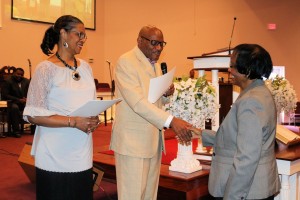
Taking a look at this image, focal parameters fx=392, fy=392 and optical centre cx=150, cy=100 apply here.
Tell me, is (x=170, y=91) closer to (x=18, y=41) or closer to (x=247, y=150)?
(x=247, y=150)

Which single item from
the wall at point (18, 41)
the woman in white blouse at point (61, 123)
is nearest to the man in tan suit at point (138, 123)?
the woman in white blouse at point (61, 123)

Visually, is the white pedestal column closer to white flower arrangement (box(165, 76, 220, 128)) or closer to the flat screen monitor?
white flower arrangement (box(165, 76, 220, 128))

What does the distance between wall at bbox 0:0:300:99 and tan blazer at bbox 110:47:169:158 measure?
8058mm

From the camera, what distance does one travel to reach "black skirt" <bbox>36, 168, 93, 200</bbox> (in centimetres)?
199

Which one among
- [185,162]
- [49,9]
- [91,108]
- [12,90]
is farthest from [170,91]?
[49,9]

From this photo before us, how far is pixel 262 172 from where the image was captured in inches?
77.3

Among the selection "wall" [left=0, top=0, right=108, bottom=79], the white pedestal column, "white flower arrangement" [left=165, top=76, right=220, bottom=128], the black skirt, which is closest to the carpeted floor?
the white pedestal column

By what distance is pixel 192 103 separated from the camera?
2.89 m

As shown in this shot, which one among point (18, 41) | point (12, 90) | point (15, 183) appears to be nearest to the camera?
point (15, 183)

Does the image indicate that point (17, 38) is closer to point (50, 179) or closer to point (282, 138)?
point (282, 138)

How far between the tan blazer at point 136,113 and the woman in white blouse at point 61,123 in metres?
0.43

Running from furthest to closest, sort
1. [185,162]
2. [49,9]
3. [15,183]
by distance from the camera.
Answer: [49,9], [15,183], [185,162]

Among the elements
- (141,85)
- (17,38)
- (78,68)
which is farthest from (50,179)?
(17,38)

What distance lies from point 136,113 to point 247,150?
0.87 m
